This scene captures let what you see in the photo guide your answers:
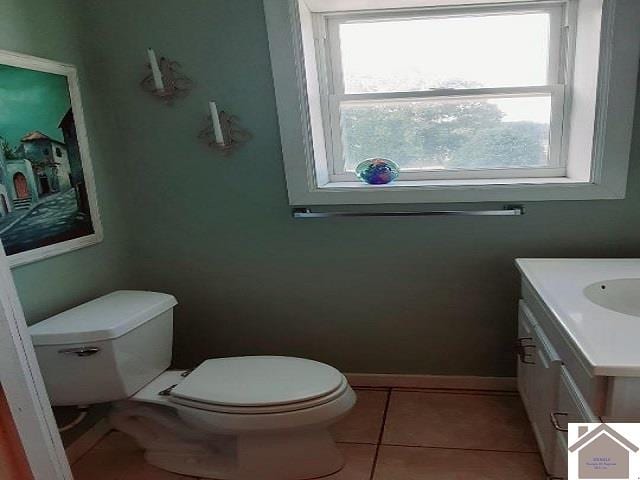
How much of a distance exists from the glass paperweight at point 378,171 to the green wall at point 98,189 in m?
1.07

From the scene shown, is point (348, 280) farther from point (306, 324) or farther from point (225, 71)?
point (225, 71)

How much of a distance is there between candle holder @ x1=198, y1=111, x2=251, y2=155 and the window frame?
39cm

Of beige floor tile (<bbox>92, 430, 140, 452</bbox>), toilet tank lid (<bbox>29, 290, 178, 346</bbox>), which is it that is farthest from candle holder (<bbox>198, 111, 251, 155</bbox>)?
beige floor tile (<bbox>92, 430, 140, 452</bbox>)

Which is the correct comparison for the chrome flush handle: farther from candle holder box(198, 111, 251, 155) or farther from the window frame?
the window frame

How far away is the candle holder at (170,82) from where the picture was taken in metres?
1.84

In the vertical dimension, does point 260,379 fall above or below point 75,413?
above

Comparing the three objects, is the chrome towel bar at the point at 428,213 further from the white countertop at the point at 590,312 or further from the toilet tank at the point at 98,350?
the toilet tank at the point at 98,350

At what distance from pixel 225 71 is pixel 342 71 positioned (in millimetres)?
507

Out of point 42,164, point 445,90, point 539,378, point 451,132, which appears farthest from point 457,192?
point 42,164

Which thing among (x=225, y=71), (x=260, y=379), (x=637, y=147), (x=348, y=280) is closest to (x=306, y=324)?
(x=348, y=280)

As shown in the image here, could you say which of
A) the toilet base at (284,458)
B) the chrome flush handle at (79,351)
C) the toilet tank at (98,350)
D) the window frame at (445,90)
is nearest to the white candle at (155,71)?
the window frame at (445,90)

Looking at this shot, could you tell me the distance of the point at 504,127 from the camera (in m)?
1.92

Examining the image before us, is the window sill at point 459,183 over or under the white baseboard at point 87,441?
over

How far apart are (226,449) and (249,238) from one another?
844 mm
